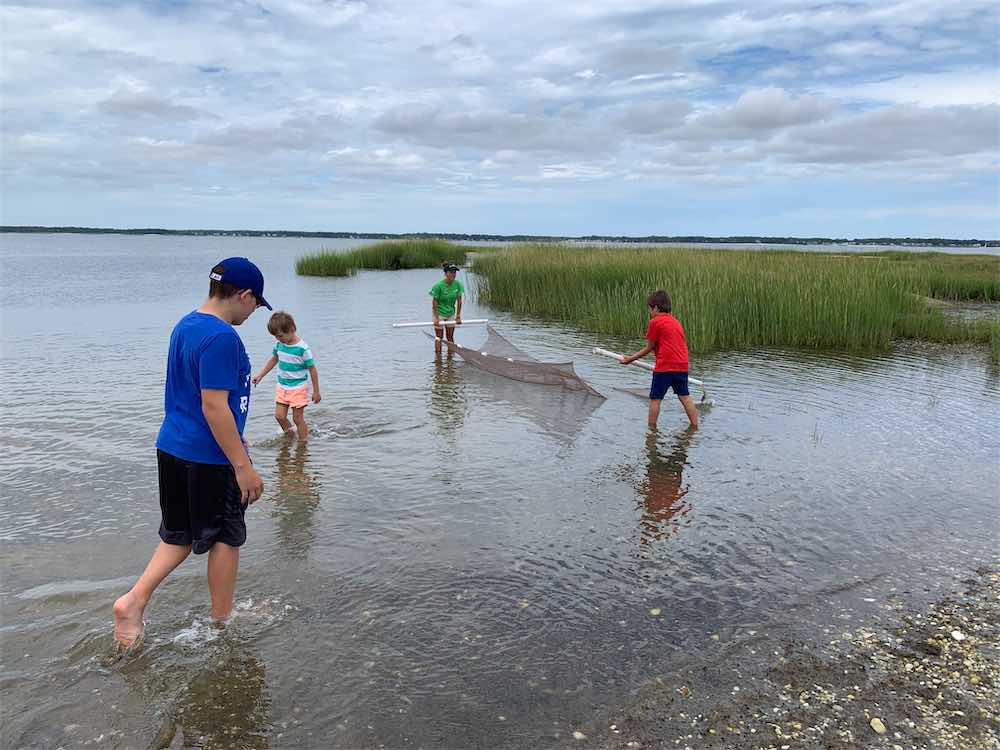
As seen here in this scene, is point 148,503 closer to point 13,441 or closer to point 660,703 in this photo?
point 13,441

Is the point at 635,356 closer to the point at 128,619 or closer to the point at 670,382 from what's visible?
the point at 670,382

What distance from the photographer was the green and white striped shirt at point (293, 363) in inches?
300

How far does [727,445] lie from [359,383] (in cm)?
598

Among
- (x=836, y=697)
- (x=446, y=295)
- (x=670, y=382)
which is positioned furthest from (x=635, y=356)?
(x=446, y=295)

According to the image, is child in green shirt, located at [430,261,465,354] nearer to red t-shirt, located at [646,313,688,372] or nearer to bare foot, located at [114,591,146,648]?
red t-shirt, located at [646,313,688,372]

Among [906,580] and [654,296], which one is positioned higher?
[654,296]

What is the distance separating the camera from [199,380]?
3432 millimetres

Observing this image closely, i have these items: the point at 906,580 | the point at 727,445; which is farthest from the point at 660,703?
the point at 727,445

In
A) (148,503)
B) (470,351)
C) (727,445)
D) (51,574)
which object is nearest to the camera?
(51,574)

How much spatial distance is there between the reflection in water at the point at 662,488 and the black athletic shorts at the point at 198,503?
309cm

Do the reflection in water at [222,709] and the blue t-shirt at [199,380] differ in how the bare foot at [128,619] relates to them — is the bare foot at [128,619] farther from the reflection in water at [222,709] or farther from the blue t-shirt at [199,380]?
the blue t-shirt at [199,380]

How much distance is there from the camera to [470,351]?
12969 mm

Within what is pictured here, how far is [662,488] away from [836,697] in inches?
128

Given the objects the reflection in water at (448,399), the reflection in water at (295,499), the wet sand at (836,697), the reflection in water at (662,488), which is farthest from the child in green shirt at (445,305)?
the wet sand at (836,697)
